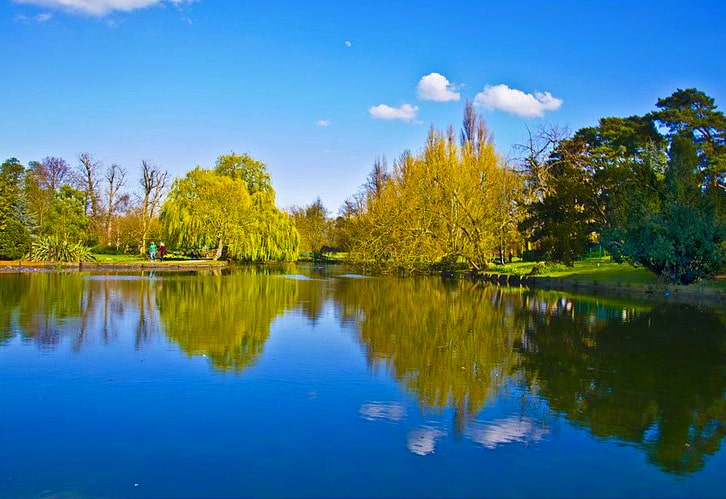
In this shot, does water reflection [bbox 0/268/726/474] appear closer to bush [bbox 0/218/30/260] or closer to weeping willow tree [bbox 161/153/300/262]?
bush [bbox 0/218/30/260]

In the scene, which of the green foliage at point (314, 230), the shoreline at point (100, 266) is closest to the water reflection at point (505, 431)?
the shoreline at point (100, 266)

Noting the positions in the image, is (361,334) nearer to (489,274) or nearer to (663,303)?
(663,303)

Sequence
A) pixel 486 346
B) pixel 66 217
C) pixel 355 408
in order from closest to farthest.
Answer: pixel 355 408, pixel 486 346, pixel 66 217

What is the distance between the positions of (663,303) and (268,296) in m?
12.4

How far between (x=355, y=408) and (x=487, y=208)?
27.6m

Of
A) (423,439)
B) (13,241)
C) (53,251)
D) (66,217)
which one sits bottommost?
(423,439)

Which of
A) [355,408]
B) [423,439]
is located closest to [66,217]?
[355,408]

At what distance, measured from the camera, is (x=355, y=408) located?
22.0ft

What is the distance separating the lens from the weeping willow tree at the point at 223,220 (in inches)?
1658

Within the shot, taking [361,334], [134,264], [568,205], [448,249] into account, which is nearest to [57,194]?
[134,264]

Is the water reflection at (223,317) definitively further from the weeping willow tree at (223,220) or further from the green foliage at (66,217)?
the green foliage at (66,217)

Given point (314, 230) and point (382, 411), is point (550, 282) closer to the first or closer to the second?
point (382, 411)

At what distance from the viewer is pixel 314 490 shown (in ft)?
15.1

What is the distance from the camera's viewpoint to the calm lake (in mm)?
4824
